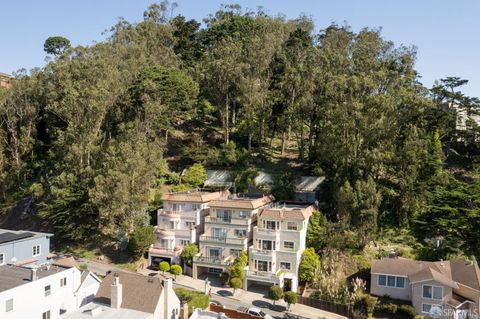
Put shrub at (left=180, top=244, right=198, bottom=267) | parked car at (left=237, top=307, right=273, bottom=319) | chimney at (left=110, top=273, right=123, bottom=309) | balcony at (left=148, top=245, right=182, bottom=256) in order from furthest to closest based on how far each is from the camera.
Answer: balcony at (left=148, top=245, right=182, bottom=256)
shrub at (left=180, top=244, right=198, bottom=267)
parked car at (left=237, top=307, right=273, bottom=319)
chimney at (left=110, top=273, right=123, bottom=309)

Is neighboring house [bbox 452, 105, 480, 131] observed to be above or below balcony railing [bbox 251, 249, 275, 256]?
above

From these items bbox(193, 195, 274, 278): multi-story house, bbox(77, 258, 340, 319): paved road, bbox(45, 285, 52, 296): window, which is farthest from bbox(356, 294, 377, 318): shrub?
bbox(45, 285, 52, 296): window

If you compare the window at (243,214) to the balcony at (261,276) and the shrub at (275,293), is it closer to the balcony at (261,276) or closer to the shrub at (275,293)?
the balcony at (261,276)

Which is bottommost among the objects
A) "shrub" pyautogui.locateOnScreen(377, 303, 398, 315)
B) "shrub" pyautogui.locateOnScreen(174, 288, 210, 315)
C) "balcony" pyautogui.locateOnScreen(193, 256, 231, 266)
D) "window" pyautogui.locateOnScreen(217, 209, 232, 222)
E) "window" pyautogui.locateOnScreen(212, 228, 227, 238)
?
"shrub" pyautogui.locateOnScreen(377, 303, 398, 315)

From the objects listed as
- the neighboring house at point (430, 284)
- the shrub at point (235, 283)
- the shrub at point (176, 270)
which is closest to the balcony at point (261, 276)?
the shrub at point (235, 283)

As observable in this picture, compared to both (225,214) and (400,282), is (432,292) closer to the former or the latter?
(400,282)

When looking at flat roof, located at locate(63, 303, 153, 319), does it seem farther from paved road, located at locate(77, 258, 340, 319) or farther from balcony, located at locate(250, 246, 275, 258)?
balcony, located at locate(250, 246, 275, 258)

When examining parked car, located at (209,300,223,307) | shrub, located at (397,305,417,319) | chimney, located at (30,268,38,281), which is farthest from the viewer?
parked car, located at (209,300,223,307)

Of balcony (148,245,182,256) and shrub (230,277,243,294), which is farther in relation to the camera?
balcony (148,245,182,256)
